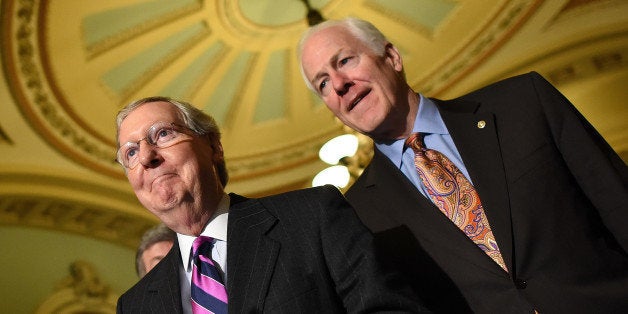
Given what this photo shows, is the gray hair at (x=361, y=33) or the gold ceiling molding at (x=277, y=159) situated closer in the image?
the gray hair at (x=361, y=33)

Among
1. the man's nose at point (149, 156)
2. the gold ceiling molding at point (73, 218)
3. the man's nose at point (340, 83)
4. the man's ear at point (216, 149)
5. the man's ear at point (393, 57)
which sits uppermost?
the gold ceiling molding at point (73, 218)

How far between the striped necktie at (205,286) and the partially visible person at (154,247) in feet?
5.22

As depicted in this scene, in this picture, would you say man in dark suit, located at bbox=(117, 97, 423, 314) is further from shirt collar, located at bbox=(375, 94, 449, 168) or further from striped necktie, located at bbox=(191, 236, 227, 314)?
shirt collar, located at bbox=(375, 94, 449, 168)

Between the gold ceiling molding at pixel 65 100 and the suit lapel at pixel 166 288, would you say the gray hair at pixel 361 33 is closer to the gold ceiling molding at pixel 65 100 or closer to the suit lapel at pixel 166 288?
the suit lapel at pixel 166 288

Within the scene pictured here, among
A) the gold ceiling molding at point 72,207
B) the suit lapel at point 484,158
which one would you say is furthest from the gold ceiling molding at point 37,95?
the suit lapel at point 484,158

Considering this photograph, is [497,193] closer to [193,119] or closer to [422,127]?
[422,127]

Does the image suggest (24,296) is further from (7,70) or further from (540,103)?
(540,103)

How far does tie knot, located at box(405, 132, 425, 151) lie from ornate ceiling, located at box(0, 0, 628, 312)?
12.2 ft

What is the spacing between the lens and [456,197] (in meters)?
1.82

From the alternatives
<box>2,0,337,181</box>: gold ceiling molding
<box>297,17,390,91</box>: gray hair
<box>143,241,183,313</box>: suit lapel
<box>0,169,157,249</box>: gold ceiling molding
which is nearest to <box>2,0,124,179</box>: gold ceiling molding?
<box>2,0,337,181</box>: gold ceiling molding

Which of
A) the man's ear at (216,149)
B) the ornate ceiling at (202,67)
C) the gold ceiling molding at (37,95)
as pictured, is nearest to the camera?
the man's ear at (216,149)

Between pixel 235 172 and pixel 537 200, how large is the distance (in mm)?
5363

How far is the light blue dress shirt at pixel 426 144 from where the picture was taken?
194 cm

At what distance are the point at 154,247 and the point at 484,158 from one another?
1.93m
